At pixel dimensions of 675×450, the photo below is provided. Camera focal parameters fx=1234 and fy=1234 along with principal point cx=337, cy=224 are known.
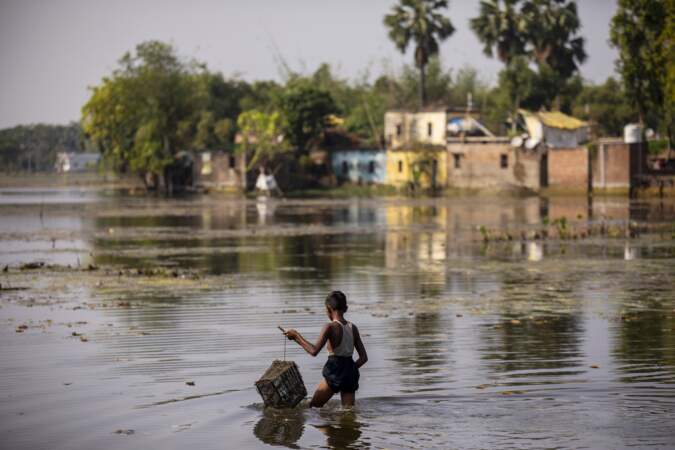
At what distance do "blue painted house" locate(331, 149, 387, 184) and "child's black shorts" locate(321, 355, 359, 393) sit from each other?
253 feet

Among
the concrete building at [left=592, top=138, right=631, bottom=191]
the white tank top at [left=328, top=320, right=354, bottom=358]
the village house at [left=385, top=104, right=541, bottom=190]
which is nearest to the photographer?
the white tank top at [left=328, top=320, right=354, bottom=358]

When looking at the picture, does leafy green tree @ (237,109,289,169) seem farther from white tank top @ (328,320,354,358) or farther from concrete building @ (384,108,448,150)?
white tank top @ (328,320,354,358)

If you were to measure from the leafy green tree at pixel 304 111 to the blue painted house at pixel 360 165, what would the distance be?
8.76 feet

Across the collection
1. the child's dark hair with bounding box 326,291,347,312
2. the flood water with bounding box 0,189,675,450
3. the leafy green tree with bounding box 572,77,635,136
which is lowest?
the flood water with bounding box 0,189,675,450

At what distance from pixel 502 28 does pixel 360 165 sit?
14410mm

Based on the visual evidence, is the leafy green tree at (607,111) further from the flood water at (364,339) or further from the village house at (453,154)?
the flood water at (364,339)

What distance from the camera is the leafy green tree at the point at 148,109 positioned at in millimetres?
98312

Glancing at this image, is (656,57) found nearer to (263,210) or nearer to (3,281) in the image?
(263,210)

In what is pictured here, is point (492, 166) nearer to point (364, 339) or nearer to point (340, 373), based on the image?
point (364, 339)

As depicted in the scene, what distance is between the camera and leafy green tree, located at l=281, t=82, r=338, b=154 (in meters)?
91.3

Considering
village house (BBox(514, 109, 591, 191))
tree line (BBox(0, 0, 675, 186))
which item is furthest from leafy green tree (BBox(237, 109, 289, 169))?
village house (BBox(514, 109, 591, 191))

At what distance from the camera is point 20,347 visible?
57.1 ft

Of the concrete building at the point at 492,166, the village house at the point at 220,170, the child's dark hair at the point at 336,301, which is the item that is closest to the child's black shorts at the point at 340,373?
the child's dark hair at the point at 336,301

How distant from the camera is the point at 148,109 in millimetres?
99938
